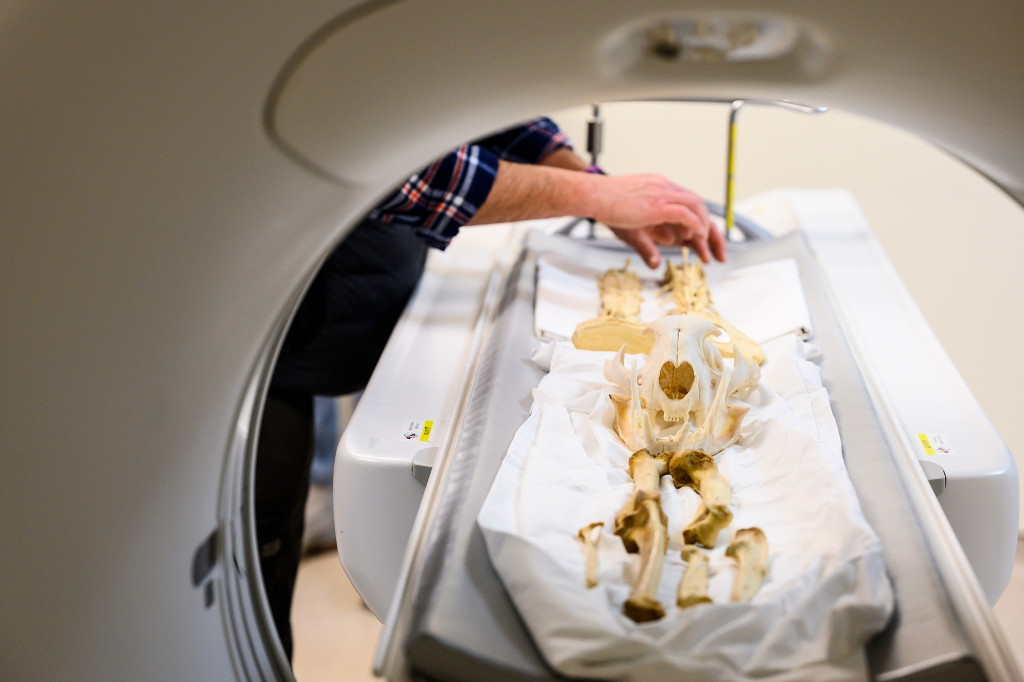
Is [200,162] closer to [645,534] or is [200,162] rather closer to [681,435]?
[645,534]

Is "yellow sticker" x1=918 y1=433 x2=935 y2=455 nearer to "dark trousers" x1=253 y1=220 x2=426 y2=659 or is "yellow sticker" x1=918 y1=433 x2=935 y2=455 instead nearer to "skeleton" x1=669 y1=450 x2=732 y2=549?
"skeleton" x1=669 y1=450 x2=732 y2=549

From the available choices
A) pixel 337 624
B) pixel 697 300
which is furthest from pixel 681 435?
pixel 337 624

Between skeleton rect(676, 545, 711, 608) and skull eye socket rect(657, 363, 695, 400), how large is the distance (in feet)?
0.97

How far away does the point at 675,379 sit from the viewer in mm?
1111

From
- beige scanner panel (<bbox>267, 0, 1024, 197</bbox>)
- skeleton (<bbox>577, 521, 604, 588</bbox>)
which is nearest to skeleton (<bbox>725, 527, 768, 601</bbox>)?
skeleton (<bbox>577, 521, 604, 588</bbox>)

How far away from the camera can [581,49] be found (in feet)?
1.64

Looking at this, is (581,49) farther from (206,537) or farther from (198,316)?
(206,537)

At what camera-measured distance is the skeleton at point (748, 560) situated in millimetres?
769

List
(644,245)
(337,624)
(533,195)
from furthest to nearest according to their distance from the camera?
(337,624) < (644,245) < (533,195)

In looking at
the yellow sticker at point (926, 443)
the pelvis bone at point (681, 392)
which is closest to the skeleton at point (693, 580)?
the pelvis bone at point (681, 392)

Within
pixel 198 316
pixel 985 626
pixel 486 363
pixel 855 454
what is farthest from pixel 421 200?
pixel 985 626

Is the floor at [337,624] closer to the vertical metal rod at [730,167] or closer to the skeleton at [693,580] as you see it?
the vertical metal rod at [730,167]

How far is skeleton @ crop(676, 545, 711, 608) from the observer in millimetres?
759

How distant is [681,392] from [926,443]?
0.29 m
